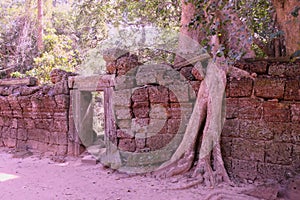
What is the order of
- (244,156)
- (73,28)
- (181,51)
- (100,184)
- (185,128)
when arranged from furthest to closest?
1. (73,28)
2. (181,51)
3. (185,128)
4. (100,184)
5. (244,156)

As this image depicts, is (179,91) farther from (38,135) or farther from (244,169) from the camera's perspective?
(38,135)

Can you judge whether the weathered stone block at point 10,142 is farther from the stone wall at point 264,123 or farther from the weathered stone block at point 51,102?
the stone wall at point 264,123

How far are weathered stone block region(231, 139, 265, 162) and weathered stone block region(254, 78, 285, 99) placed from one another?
749mm

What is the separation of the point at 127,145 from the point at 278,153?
2.88m

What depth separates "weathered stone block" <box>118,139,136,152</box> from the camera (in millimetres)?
5926

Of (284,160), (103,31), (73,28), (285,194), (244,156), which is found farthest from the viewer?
(73,28)

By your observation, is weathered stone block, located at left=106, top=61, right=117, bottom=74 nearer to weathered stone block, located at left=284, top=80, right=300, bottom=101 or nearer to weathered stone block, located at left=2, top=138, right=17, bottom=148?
weathered stone block, located at left=284, top=80, right=300, bottom=101

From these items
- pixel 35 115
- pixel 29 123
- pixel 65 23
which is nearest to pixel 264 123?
pixel 35 115

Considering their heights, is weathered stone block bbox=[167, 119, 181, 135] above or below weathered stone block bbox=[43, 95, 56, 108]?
below

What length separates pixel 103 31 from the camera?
41.7 ft

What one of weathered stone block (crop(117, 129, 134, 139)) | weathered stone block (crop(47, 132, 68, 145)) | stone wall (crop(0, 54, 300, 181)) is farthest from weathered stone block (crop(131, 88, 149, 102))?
weathered stone block (crop(47, 132, 68, 145))

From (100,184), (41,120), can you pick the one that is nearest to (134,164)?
(100,184)

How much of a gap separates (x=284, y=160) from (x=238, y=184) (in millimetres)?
766

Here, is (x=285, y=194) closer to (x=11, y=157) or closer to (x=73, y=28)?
(x=11, y=157)
